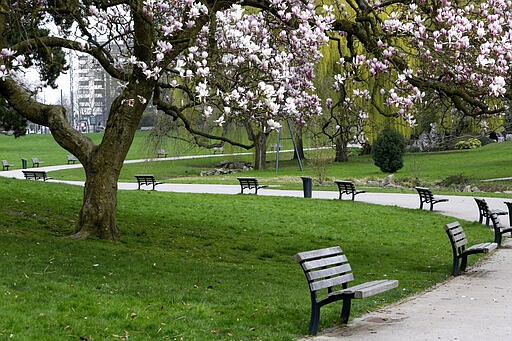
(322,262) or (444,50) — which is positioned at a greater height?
(444,50)

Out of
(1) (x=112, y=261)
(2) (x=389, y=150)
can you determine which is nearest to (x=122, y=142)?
(1) (x=112, y=261)

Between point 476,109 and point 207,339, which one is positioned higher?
point 476,109

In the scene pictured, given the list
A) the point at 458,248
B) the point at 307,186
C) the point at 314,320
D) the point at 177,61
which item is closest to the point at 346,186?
the point at 307,186

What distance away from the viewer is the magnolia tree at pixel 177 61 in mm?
11594

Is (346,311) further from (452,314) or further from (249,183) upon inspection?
(249,183)

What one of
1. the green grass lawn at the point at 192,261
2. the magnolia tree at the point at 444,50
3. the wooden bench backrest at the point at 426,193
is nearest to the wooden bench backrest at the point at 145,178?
the green grass lawn at the point at 192,261

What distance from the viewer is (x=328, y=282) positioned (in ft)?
26.2

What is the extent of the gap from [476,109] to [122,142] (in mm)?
6412

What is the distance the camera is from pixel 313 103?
14492 millimetres

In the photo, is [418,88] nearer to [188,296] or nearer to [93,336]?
[188,296]

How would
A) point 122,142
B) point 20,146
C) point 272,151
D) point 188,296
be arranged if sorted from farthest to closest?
point 20,146 → point 272,151 → point 122,142 → point 188,296

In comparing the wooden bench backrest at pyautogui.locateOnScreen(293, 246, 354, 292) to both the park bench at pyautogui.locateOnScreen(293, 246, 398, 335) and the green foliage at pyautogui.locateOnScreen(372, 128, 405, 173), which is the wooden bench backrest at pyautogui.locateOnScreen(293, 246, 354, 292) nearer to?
the park bench at pyautogui.locateOnScreen(293, 246, 398, 335)

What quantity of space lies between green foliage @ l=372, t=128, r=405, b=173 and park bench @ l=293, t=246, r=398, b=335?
35.6 meters

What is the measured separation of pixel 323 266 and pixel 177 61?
4644 millimetres
